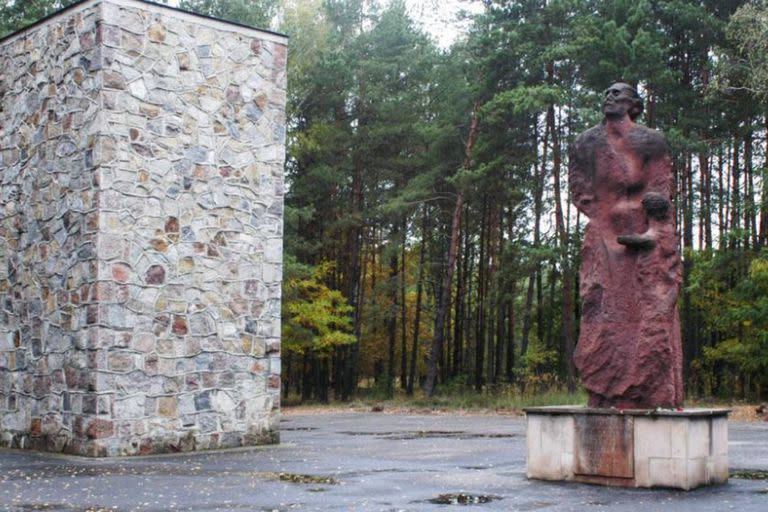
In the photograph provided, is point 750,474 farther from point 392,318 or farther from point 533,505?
point 392,318

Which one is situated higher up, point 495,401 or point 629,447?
point 629,447

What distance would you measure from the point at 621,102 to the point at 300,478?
14.9 ft

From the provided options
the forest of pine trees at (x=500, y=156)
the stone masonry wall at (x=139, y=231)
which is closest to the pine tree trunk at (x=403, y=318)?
the forest of pine trees at (x=500, y=156)

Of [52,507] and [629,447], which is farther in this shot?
[629,447]

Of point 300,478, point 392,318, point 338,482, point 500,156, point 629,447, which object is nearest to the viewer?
point 629,447

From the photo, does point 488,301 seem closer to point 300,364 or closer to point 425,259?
point 425,259

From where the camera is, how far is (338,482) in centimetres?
858

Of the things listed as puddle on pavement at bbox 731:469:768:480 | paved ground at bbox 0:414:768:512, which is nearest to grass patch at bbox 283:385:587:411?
paved ground at bbox 0:414:768:512

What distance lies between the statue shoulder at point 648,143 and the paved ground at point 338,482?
9.66 ft

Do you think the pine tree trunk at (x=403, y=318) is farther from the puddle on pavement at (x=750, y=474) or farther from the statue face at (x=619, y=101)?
the puddle on pavement at (x=750, y=474)

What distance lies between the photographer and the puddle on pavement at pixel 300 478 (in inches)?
340

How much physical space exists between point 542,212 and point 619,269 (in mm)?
23225

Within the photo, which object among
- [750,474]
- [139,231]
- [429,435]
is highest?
[139,231]

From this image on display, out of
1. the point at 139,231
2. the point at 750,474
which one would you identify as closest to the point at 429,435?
the point at 139,231
